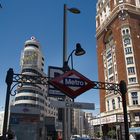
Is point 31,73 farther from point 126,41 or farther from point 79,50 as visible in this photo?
point 79,50

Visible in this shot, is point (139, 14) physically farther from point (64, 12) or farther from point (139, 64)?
point (64, 12)

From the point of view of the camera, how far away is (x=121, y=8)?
53719 millimetres

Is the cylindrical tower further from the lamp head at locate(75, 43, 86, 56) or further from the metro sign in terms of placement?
the metro sign

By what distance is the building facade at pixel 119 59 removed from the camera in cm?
4600

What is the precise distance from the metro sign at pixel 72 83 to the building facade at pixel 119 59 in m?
36.7

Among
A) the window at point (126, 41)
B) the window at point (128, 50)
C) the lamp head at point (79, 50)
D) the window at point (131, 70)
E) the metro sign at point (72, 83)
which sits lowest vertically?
the metro sign at point (72, 83)

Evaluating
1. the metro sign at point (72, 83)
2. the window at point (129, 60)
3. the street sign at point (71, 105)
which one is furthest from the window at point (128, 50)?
the street sign at point (71, 105)

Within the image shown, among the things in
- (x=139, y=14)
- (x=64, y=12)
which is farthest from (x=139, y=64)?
(x=64, y=12)

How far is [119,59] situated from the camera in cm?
5025

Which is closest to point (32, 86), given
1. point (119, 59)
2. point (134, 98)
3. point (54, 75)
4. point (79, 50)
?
point (119, 59)

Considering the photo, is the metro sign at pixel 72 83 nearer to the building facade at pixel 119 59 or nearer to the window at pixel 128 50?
the building facade at pixel 119 59

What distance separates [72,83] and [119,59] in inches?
1687

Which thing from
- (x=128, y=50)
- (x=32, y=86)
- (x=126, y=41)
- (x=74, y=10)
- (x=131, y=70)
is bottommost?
(x=74, y=10)

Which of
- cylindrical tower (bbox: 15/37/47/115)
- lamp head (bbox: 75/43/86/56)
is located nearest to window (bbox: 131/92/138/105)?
lamp head (bbox: 75/43/86/56)
